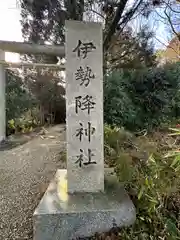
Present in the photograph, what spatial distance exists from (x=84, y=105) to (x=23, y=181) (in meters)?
1.39

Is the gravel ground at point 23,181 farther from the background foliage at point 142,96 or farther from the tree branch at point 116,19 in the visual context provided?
the tree branch at point 116,19

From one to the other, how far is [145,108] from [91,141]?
4.56 m

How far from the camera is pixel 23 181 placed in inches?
123

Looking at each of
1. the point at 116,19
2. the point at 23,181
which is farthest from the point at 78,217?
the point at 116,19

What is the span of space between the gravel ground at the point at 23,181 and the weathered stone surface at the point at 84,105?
0.53 m

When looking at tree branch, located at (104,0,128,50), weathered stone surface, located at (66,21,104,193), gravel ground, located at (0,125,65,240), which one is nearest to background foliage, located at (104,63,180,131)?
gravel ground, located at (0,125,65,240)

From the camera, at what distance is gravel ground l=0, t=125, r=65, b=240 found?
224 centimetres

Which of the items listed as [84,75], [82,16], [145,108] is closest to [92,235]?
[84,75]

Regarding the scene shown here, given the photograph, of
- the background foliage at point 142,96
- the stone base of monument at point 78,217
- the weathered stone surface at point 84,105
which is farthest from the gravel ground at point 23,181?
the background foliage at point 142,96

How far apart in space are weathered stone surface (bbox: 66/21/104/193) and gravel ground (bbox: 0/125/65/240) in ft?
1.72

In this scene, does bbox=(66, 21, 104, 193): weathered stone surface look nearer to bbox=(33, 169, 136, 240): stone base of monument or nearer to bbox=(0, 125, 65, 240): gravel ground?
bbox=(33, 169, 136, 240): stone base of monument

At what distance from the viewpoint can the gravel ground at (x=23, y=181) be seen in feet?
7.34

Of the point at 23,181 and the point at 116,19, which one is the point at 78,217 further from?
the point at 116,19

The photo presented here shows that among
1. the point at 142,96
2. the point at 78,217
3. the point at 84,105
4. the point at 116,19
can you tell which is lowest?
the point at 78,217
